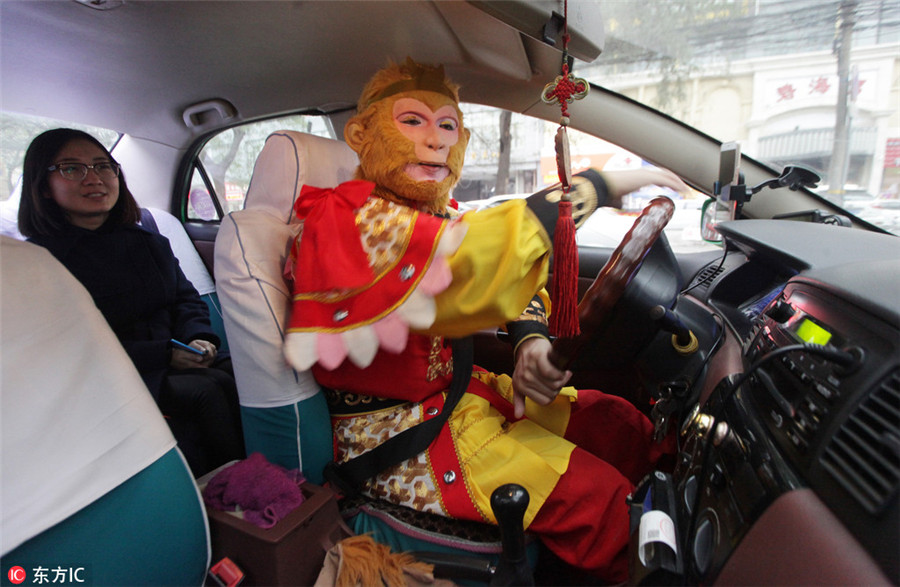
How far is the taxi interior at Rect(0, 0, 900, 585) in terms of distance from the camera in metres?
0.59

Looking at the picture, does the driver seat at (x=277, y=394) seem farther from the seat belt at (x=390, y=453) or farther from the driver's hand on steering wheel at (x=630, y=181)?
the driver's hand on steering wheel at (x=630, y=181)

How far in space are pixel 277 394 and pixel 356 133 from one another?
677 mm

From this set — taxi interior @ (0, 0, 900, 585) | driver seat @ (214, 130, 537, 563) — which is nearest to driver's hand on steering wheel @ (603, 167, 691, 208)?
taxi interior @ (0, 0, 900, 585)

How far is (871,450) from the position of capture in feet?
1.82

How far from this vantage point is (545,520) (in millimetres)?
1033

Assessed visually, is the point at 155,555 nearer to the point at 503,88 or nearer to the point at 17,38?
the point at 17,38

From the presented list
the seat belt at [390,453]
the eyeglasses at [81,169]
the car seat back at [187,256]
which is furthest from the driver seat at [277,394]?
the car seat back at [187,256]

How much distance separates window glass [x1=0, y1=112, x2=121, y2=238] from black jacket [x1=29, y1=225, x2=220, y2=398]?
371mm

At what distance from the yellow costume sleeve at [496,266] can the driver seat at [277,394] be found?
51cm

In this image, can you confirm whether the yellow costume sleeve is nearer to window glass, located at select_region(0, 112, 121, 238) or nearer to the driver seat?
the driver seat

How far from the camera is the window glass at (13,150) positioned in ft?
6.32

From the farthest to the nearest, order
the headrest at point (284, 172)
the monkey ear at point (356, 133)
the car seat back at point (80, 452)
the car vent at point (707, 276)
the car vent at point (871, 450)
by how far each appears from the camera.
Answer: the car vent at point (707, 276) < the headrest at point (284, 172) < the monkey ear at point (356, 133) < the car seat back at point (80, 452) < the car vent at point (871, 450)

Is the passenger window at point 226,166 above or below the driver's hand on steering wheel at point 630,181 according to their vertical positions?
above

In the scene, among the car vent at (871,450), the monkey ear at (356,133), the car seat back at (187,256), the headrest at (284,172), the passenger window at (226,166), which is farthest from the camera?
the car seat back at (187,256)
